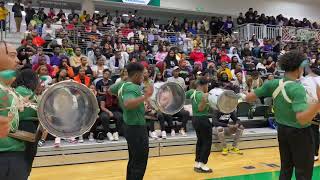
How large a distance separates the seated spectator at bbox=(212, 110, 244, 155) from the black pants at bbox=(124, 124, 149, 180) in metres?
3.75

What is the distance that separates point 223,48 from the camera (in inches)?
536

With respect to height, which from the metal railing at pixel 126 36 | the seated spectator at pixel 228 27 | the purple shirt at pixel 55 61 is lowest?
the purple shirt at pixel 55 61

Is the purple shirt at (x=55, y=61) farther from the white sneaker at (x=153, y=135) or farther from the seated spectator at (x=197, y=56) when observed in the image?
the seated spectator at (x=197, y=56)

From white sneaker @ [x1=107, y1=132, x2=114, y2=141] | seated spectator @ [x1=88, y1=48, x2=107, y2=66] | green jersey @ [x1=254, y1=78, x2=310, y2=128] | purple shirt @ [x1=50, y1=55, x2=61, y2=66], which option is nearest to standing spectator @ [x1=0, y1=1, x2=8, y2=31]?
seated spectator @ [x1=88, y1=48, x2=107, y2=66]

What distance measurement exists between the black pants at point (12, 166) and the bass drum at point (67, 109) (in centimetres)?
48

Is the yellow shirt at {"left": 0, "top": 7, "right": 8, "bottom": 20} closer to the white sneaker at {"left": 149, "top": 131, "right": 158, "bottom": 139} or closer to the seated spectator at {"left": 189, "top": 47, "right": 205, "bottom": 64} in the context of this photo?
the seated spectator at {"left": 189, "top": 47, "right": 205, "bottom": 64}

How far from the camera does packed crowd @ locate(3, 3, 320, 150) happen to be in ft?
24.7

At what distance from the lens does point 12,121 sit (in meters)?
2.22

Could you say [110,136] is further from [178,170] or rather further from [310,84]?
[310,84]

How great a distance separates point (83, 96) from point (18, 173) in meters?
1.02

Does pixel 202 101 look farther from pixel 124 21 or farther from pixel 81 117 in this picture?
pixel 124 21

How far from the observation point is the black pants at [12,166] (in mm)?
2359

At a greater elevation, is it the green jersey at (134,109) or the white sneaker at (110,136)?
the green jersey at (134,109)

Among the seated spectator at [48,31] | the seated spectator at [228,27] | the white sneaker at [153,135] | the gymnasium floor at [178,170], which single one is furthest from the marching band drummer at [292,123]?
the seated spectator at [228,27]
